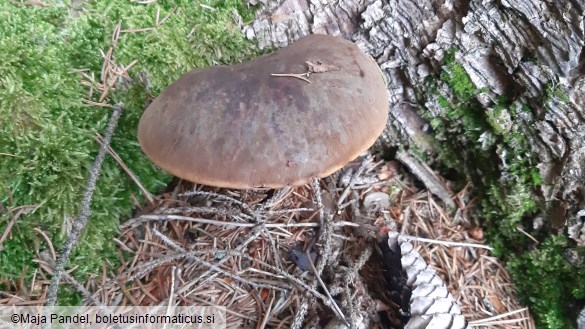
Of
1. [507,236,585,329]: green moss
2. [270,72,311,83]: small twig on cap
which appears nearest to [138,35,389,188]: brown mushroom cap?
[270,72,311,83]: small twig on cap

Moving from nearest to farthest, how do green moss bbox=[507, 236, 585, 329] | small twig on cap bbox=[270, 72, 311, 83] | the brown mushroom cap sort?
the brown mushroom cap < small twig on cap bbox=[270, 72, 311, 83] < green moss bbox=[507, 236, 585, 329]

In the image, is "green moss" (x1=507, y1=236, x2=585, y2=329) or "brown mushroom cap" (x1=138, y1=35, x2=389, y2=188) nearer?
"brown mushroom cap" (x1=138, y1=35, x2=389, y2=188)

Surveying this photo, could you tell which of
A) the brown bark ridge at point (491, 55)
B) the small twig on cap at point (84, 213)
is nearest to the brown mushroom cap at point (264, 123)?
the small twig on cap at point (84, 213)

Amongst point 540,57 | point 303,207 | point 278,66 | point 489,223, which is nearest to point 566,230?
point 489,223

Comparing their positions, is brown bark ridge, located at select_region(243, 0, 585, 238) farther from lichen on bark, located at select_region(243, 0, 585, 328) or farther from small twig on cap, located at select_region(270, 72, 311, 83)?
small twig on cap, located at select_region(270, 72, 311, 83)

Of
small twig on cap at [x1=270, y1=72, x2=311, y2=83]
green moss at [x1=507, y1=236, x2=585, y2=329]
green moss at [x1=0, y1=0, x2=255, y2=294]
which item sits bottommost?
green moss at [x1=507, y1=236, x2=585, y2=329]

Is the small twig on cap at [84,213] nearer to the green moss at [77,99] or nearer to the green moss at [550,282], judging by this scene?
the green moss at [77,99]
